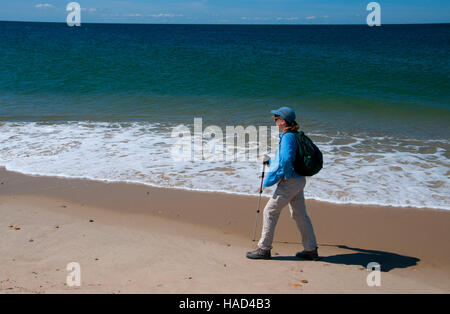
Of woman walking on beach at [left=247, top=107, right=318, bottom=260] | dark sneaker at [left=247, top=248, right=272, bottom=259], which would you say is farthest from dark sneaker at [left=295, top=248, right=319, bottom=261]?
dark sneaker at [left=247, top=248, right=272, bottom=259]

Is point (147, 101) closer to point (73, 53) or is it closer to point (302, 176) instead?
point (302, 176)

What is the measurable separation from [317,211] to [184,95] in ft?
47.0

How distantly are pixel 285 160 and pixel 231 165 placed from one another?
4333 mm

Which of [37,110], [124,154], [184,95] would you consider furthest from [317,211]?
[184,95]

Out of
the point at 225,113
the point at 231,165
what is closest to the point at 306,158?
→ the point at 231,165

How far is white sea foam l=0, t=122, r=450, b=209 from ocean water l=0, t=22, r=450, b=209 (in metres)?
0.02

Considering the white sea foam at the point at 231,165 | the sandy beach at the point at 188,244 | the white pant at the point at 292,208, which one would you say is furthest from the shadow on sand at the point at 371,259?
Result: the white sea foam at the point at 231,165

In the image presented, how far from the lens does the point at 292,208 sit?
15.8 ft

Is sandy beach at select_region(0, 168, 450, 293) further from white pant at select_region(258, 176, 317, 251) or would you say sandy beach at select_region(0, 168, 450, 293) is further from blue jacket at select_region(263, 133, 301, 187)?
blue jacket at select_region(263, 133, 301, 187)

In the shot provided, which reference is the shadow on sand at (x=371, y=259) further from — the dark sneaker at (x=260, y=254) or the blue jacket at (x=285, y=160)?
the blue jacket at (x=285, y=160)

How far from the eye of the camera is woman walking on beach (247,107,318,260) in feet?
14.4

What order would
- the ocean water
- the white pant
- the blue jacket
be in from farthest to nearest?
the ocean water → the white pant → the blue jacket

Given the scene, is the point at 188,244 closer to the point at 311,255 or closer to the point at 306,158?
the point at 311,255
